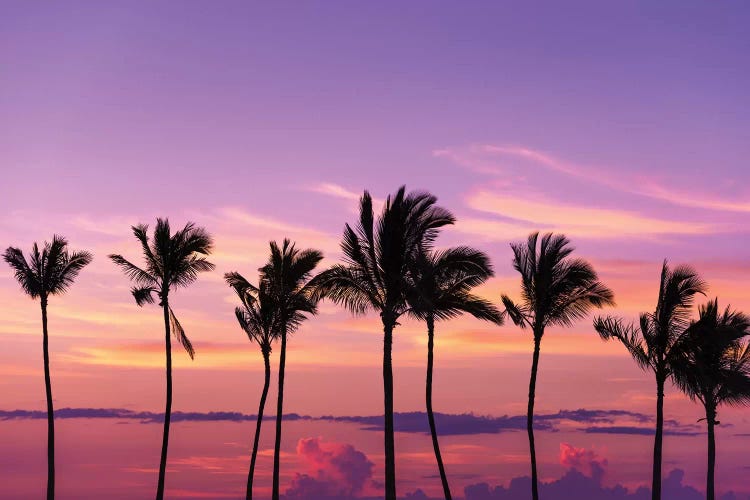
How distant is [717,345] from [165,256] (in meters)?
27.3

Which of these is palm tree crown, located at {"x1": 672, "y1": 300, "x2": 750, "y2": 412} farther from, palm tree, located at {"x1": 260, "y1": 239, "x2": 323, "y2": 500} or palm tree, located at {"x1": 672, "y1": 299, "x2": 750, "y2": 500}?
palm tree, located at {"x1": 260, "y1": 239, "x2": 323, "y2": 500}

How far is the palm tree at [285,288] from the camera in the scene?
199 feet

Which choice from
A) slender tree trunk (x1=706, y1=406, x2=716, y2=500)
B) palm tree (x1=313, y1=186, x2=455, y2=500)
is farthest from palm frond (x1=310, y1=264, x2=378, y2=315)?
slender tree trunk (x1=706, y1=406, x2=716, y2=500)

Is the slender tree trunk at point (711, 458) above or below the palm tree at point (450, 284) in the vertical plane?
below

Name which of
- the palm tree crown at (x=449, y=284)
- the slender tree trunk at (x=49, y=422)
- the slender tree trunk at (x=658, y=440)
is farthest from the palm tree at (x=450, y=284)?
the slender tree trunk at (x=49, y=422)

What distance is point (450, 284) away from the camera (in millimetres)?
54062

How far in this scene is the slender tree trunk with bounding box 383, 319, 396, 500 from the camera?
166ft

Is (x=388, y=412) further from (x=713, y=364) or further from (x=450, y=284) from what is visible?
(x=713, y=364)

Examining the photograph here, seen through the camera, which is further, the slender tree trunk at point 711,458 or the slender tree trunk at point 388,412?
the slender tree trunk at point 711,458

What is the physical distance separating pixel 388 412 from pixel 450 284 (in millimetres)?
6619

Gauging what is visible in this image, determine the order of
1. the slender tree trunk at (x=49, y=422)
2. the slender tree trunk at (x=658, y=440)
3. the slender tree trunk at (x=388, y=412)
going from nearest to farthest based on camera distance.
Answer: the slender tree trunk at (x=388, y=412) < the slender tree trunk at (x=658, y=440) < the slender tree trunk at (x=49, y=422)

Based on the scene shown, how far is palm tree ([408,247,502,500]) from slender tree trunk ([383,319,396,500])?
1.49 m

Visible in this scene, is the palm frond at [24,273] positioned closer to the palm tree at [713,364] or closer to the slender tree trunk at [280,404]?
the slender tree trunk at [280,404]

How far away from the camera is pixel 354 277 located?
173 feet
